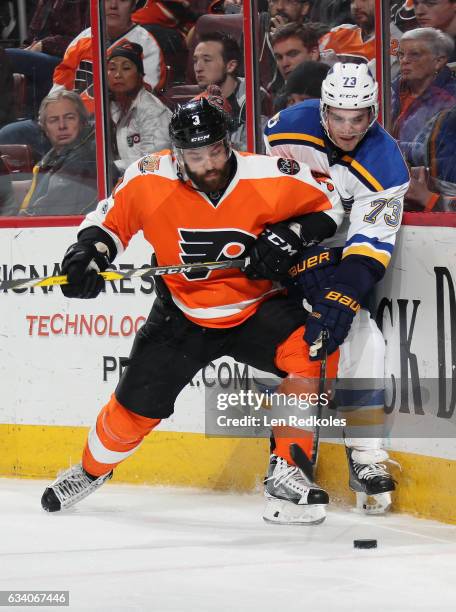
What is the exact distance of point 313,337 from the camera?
11.9 feet

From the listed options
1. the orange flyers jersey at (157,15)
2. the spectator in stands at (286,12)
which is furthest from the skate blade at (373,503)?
the orange flyers jersey at (157,15)

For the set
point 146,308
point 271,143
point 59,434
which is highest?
point 271,143

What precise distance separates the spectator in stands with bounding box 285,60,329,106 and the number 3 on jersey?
0.96 meters

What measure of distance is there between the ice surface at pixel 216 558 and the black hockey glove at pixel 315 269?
0.68 meters

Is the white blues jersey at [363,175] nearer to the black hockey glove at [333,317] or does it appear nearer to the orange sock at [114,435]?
the black hockey glove at [333,317]

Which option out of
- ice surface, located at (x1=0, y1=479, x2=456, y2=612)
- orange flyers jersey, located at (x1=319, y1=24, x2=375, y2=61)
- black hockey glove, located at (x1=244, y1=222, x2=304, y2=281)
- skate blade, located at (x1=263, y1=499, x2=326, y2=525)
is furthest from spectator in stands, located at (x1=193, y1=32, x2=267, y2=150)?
skate blade, located at (x1=263, y1=499, x2=326, y2=525)

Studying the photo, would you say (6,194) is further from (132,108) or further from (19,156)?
(132,108)

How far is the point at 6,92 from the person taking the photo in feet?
16.7

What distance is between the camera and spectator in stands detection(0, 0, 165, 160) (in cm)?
488

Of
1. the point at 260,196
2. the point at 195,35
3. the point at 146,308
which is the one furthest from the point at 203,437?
the point at 195,35

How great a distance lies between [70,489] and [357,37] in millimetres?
1802

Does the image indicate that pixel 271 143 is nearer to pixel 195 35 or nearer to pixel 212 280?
pixel 212 280

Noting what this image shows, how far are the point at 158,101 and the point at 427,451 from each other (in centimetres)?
182

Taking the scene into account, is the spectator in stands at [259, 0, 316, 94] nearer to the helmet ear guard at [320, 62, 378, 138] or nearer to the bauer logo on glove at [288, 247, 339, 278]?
the helmet ear guard at [320, 62, 378, 138]
